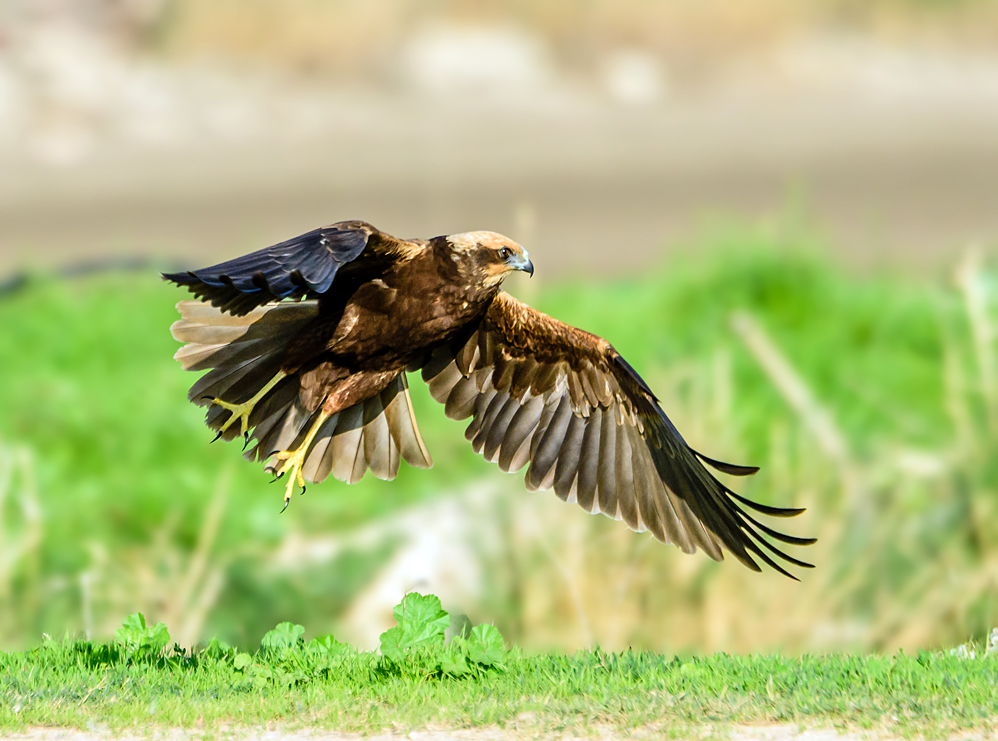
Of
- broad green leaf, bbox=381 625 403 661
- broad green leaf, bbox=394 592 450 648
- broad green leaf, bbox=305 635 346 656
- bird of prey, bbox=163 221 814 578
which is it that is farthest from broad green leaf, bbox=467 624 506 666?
bird of prey, bbox=163 221 814 578

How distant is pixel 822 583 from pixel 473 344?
9.04 ft

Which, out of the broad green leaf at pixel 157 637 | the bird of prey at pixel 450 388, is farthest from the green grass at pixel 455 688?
the bird of prey at pixel 450 388

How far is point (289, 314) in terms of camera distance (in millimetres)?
4551

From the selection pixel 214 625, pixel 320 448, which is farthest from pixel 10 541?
pixel 320 448

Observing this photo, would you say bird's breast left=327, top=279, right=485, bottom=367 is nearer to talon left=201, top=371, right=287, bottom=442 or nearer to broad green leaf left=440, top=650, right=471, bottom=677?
talon left=201, top=371, right=287, bottom=442

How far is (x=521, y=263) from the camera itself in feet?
14.6

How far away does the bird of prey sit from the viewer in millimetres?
4336

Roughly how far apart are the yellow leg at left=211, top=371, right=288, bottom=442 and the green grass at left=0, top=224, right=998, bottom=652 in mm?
1003

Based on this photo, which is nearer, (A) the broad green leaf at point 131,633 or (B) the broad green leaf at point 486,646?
(B) the broad green leaf at point 486,646

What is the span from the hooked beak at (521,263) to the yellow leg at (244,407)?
104 cm

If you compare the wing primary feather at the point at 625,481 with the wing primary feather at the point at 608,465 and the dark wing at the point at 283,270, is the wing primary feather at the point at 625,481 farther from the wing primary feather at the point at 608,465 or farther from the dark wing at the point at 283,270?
the dark wing at the point at 283,270

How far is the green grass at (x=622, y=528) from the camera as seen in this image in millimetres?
6230

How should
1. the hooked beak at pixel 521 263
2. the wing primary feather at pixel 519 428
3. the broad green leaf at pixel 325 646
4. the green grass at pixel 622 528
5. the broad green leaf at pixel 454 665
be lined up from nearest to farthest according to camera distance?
the broad green leaf at pixel 454 665 → the broad green leaf at pixel 325 646 → the hooked beak at pixel 521 263 → the wing primary feather at pixel 519 428 → the green grass at pixel 622 528

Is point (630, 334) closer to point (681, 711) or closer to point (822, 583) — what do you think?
point (822, 583)
